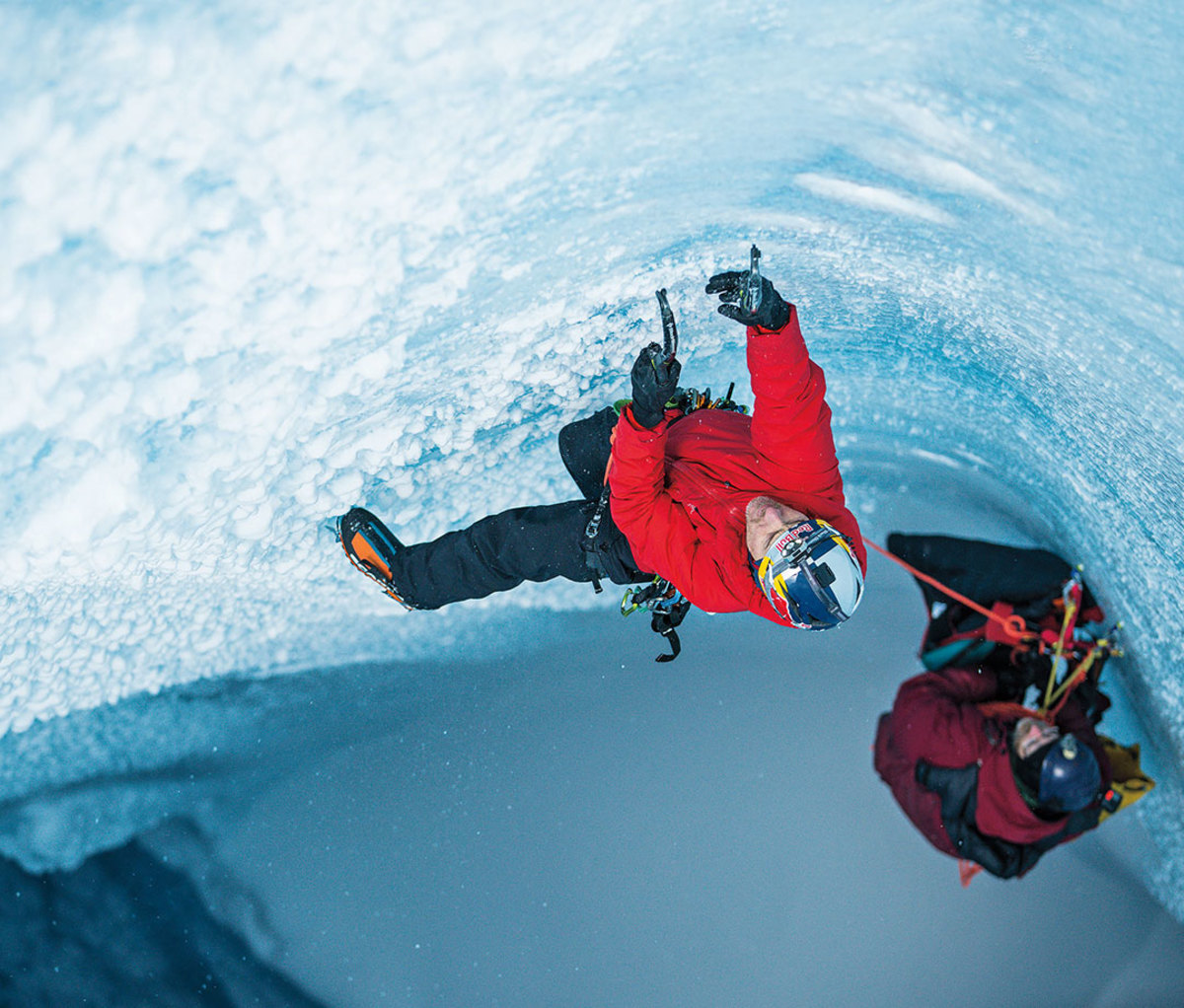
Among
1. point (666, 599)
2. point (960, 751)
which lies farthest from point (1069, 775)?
point (666, 599)

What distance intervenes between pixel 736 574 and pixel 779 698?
139 centimetres

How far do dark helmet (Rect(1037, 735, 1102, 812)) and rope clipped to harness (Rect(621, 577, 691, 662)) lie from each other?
109 centimetres

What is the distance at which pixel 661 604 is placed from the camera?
211cm

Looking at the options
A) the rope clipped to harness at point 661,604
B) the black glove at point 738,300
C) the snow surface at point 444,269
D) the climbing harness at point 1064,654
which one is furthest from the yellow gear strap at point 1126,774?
the black glove at point 738,300

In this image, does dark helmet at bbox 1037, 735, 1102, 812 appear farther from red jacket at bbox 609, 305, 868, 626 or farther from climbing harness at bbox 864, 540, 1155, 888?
red jacket at bbox 609, 305, 868, 626

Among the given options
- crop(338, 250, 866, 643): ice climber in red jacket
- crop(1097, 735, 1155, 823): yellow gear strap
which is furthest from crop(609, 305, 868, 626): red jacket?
crop(1097, 735, 1155, 823): yellow gear strap

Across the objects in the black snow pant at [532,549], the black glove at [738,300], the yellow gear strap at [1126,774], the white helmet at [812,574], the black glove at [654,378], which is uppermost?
the black glove at [738,300]

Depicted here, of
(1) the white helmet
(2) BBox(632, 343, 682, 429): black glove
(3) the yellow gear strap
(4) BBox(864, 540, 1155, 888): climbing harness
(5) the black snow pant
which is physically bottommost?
(3) the yellow gear strap

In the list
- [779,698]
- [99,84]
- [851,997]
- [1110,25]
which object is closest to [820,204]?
[1110,25]

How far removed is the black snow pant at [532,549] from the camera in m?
2.02

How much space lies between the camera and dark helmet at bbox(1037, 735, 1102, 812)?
215 cm

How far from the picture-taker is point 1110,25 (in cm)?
129

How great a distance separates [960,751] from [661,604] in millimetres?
1117

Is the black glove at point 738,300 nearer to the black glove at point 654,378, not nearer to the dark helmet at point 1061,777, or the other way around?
the black glove at point 654,378
